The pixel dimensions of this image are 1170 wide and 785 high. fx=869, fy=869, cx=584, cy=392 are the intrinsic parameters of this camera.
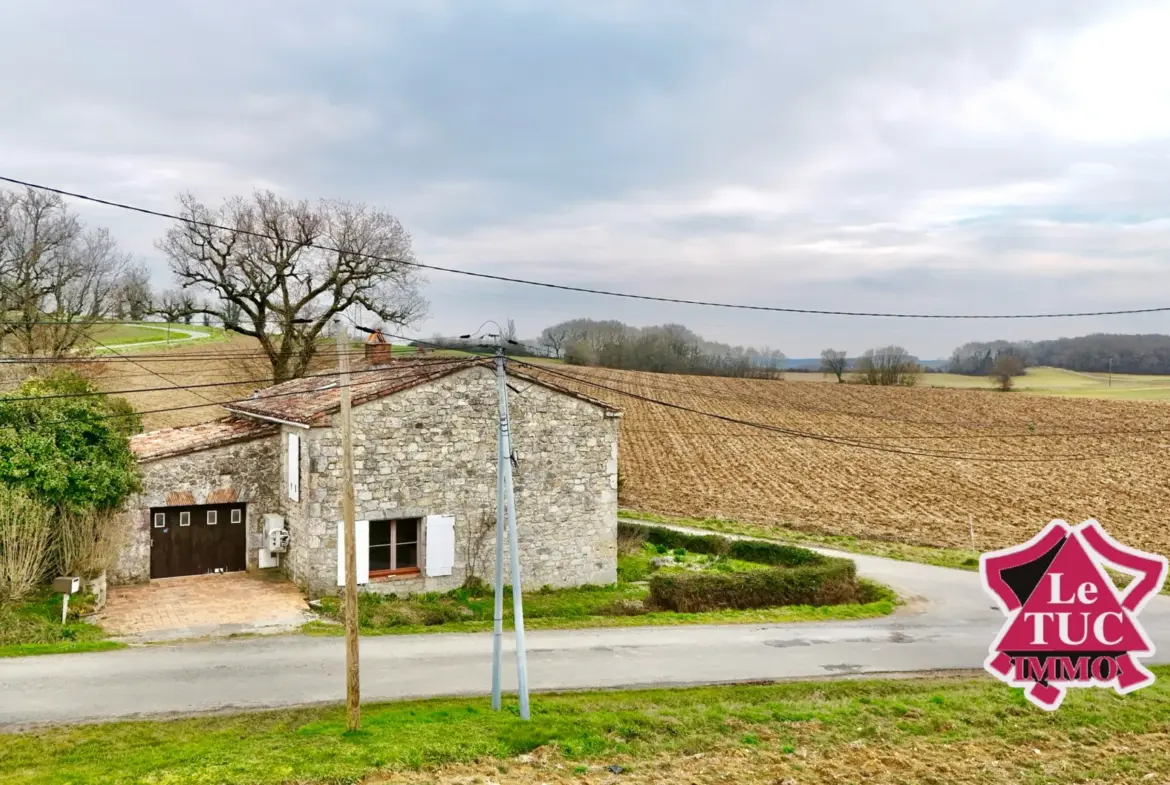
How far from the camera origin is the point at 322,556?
18812 mm

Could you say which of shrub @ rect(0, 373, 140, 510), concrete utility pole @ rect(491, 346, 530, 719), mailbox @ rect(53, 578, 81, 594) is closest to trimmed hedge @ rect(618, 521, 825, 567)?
concrete utility pole @ rect(491, 346, 530, 719)

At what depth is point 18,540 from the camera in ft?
53.8

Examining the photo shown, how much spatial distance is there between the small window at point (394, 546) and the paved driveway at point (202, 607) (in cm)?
184

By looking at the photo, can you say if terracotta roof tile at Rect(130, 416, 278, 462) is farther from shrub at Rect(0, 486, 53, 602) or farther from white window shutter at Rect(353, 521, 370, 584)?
white window shutter at Rect(353, 521, 370, 584)

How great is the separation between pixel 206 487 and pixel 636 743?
42.4ft

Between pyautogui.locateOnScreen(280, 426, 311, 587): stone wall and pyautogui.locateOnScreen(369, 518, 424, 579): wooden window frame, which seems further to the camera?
pyautogui.locateOnScreen(369, 518, 424, 579): wooden window frame

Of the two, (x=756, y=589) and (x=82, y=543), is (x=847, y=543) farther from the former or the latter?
(x=82, y=543)

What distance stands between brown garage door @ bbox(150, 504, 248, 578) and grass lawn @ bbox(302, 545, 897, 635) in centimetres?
351

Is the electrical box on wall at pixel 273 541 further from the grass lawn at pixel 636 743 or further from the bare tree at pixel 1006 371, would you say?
the bare tree at pixel 1006 371

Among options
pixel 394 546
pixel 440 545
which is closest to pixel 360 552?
pixel 394 546

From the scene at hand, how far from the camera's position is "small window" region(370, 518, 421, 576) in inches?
767

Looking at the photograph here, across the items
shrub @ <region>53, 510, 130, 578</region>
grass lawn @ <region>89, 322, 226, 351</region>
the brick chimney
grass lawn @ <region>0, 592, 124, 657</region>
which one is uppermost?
grass lawn @ <region>89, 322, 226, 351</region>

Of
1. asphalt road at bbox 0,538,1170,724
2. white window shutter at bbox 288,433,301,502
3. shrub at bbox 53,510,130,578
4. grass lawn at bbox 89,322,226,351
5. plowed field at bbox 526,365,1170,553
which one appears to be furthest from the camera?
grass lawn at bbox 89,322,226,351

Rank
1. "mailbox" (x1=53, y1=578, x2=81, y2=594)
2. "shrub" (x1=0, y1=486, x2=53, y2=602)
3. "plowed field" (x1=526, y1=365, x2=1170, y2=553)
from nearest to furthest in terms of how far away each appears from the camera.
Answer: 1. "shrub" (x1=0, y1=486, x2=53, y2=602)
2. "mailbox" (x1=53, y1=578, x2=81, y2=594)
3. "plowed field" (x1=526, y1=365, x2=1170, y2=553)
